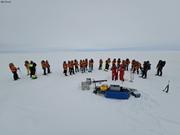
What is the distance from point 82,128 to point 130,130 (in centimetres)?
170

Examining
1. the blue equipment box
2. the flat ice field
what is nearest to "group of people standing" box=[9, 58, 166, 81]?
the flat ice field

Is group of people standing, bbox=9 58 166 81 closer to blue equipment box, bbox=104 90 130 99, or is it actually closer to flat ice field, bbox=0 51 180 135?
flat ice field, bbox=0 51 180 135

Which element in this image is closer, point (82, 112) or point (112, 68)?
point (82, 112)

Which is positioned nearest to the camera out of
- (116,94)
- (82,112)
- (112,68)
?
(82,112)

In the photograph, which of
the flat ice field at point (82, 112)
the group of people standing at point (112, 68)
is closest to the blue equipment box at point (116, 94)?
the flat ice field at point (82, 112)

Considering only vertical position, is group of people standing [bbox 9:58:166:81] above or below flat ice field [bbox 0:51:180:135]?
above

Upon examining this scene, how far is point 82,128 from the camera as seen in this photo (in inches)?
217

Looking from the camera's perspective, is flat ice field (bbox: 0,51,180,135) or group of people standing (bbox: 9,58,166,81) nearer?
flat ice field (bbox: 0,51,180,135)

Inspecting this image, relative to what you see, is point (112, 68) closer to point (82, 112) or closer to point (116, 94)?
point (116, 94)

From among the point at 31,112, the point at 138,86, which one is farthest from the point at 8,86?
the point at 138,86

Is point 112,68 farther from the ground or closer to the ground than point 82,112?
farther from the ground

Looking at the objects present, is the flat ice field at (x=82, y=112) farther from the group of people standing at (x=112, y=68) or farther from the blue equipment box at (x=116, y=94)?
the group of people standing at (x=112, y=68)

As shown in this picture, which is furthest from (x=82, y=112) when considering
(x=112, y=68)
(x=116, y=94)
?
(x=112, y=68)

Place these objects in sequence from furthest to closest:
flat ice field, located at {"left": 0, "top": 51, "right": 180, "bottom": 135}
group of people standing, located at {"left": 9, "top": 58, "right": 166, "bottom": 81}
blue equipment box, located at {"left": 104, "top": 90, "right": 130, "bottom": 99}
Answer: group of people standing, located at {"left": 9, "top": 58, "right": 166, "bottom": 81}, blue equipment box, located at {"left": 104, "top": 90, "right": 130, "bottom": 99}, flat ice field, located at {"left": 0, "top": 51, "right": 180, "bottom": 135}
